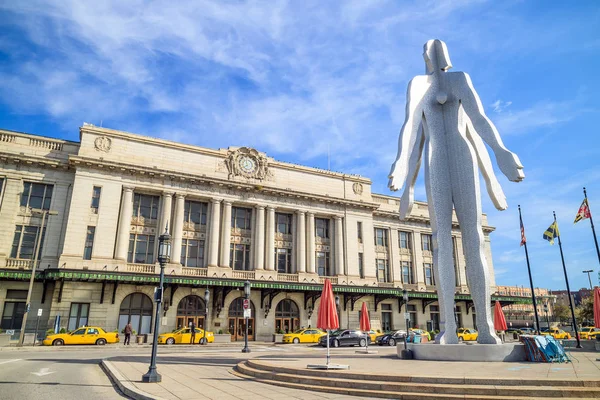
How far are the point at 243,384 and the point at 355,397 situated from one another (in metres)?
3.78

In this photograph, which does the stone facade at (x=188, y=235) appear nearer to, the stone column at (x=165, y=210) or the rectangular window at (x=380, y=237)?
the stone column at (x=165, y=210)

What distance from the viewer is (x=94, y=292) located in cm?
3472

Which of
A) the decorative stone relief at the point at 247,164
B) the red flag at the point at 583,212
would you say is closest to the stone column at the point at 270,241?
the decorative stone relief at the point at 247,164

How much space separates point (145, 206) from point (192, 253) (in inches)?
251

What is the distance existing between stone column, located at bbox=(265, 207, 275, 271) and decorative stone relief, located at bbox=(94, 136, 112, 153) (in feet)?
54.3

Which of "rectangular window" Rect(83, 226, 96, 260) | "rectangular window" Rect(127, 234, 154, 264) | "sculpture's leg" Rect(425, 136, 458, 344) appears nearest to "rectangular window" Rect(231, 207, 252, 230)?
"rectangular window" Rect(127, 234, 154, 264)

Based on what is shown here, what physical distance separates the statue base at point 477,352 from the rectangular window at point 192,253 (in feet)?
96.0

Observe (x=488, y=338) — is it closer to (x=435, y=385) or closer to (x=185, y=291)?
(x=435, y=385)

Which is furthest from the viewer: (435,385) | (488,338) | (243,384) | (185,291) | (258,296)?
(258,296)

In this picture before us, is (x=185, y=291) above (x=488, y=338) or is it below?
above

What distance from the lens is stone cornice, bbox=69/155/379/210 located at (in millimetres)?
36562

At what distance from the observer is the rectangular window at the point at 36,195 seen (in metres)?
35.5

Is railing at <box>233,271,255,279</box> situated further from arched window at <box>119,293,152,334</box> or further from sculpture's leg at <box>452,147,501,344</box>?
sculpture's leg at <box>452,147,501,344</box>

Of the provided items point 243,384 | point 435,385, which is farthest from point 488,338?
point 243,384
